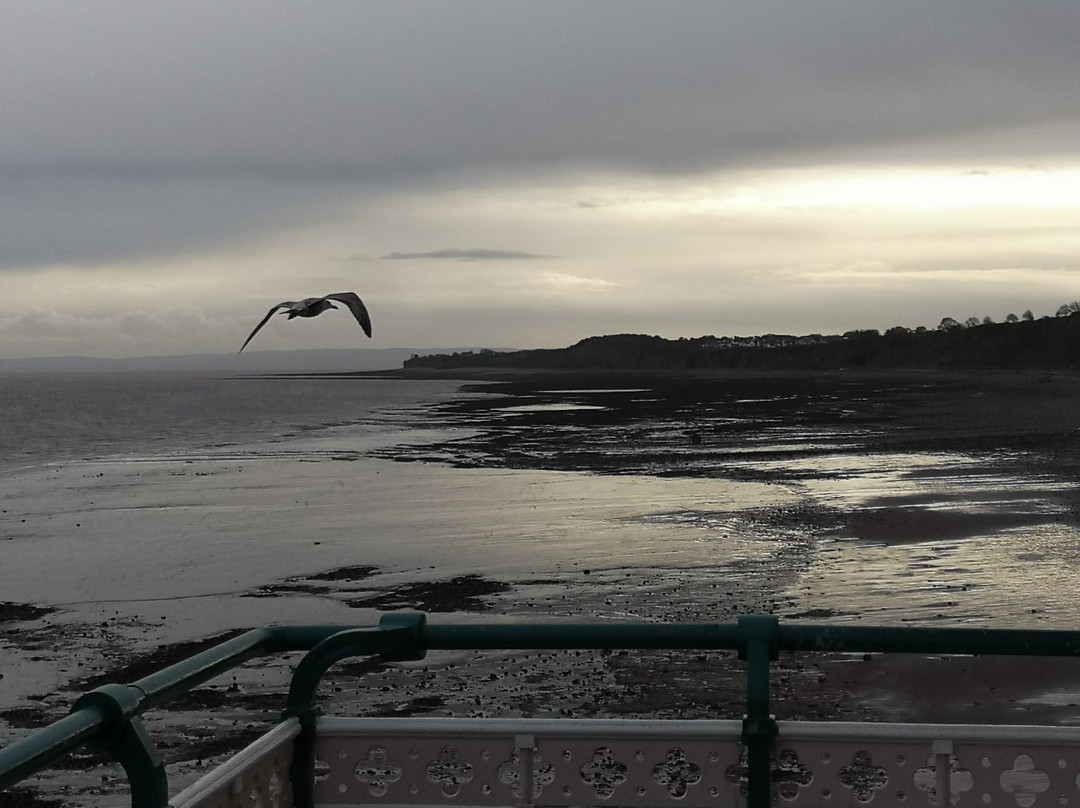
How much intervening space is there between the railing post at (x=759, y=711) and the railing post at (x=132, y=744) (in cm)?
141

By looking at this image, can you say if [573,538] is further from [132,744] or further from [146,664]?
[132,744]

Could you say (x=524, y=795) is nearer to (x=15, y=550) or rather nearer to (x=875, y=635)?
(x=875, y=635)

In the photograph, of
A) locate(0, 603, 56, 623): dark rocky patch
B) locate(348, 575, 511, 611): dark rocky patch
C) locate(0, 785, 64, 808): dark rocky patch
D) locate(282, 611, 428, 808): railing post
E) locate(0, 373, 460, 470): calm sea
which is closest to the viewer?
locate(282, 611, 428, 808): railing post

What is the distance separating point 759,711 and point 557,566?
14.8m

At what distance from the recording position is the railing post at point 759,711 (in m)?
3.06

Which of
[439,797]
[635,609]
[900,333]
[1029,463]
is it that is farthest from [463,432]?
[900,333]

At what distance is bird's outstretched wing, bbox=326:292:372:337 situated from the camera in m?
7.32

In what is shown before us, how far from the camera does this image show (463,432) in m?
57.0

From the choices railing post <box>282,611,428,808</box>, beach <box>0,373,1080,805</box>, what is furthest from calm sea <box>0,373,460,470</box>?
railing post <box>282,611,428,808</box>

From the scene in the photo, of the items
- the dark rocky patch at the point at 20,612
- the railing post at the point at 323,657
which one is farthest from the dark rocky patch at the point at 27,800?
the dark rocky patch at the point at 20,612

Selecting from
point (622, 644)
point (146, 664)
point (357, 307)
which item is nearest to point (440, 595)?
point (146, 664)

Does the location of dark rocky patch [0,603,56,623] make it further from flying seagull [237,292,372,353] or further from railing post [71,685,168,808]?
railing post [71,685,168,808]

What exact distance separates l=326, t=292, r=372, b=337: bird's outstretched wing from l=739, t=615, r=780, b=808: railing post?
4.56m

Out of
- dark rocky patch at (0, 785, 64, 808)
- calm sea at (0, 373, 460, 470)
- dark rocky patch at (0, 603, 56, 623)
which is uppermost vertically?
dark rocky patch at (0, 785, 64, 808)
